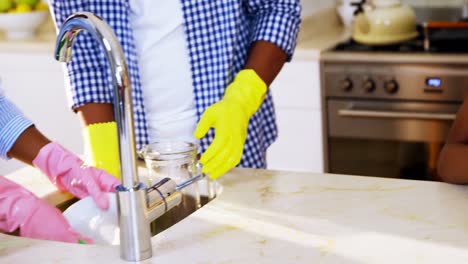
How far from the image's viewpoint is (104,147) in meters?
1.72

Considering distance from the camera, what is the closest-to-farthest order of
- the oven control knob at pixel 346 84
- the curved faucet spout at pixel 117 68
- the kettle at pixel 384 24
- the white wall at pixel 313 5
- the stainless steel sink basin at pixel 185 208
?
the curved faucet spout at pixel 117 68 → the stainless steel sink basin at pixel 185 208 → the oven control knob at pixel 346 84 → the kettle at pixel 384 24 → the white wall at pixel 313 5

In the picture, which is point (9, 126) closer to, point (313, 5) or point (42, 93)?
point (42, 93)

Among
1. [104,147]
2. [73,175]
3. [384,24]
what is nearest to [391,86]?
[384,24]

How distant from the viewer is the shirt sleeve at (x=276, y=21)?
1886mm

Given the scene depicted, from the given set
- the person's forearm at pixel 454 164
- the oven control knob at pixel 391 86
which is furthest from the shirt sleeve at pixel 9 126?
the oven control knob at pixel 391 86

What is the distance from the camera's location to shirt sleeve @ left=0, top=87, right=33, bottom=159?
5.32ft

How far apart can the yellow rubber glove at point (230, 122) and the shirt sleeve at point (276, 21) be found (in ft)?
0.38

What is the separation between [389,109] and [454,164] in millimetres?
1381

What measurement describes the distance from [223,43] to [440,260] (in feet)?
2.78

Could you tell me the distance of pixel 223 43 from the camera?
6.28ft

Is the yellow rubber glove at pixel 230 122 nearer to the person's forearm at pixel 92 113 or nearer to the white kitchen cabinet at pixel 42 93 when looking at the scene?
the person's forearm at pixel 92 113

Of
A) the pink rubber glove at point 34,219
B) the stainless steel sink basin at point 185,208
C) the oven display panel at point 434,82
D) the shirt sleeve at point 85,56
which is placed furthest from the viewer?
the oven display panel at point 434,82

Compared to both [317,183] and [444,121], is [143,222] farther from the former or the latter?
[444,121]

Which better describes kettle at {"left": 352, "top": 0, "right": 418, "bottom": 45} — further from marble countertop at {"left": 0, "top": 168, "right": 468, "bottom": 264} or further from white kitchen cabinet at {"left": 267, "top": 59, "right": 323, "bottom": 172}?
marble countertop at {"left": 0, "top": 168, "right": 468, "bottom": 264}
